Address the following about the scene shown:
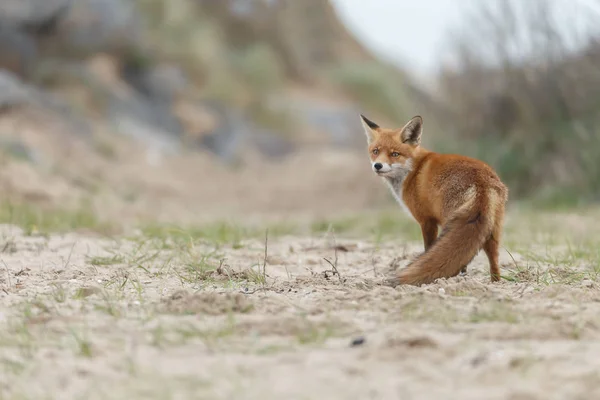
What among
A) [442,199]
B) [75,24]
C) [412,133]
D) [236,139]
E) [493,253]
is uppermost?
[75,24]

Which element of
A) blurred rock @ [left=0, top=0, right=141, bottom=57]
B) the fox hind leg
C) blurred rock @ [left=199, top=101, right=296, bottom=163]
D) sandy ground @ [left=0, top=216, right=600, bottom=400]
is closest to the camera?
sandy ground @ [left=0, top=216, right=600, bottom=400]

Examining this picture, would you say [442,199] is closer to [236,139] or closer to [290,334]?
[290,334]

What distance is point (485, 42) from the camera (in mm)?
12117

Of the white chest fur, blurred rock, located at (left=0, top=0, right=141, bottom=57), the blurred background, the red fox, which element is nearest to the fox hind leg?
the red fox

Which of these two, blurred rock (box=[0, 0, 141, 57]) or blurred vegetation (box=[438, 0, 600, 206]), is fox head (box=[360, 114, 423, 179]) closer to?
blurred vegetation (box=[438, 0, 600, 206])

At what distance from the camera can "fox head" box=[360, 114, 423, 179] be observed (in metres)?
4.80

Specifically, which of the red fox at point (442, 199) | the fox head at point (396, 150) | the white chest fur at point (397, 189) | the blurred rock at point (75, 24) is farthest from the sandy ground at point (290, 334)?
the blurred rock at point (75, 24)

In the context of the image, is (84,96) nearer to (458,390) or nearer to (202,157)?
(202,157)

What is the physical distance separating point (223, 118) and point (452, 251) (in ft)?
53.3

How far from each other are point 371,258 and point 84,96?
1255 centimetres

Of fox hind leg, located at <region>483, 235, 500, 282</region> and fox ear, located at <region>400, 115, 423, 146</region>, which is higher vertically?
fox ear, located at <region>400, 115, 423, 146</region>

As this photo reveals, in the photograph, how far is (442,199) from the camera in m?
4.23

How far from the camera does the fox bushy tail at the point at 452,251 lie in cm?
379

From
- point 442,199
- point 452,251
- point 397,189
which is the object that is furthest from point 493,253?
point 397,189
